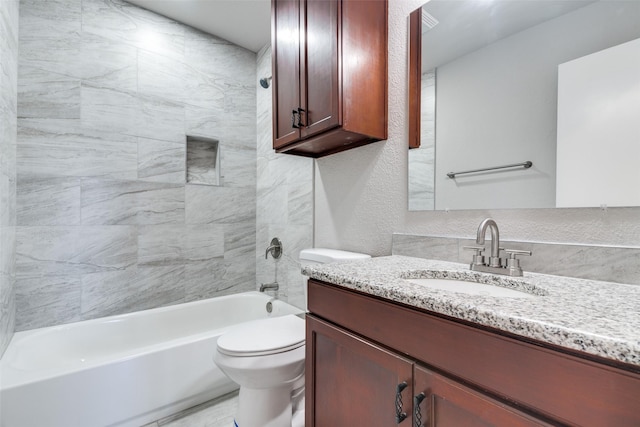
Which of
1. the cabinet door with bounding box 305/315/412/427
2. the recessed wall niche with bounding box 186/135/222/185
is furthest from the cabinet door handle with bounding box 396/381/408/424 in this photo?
the recessed wall niche with bounding box 186/135/222/185

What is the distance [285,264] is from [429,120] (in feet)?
5.05

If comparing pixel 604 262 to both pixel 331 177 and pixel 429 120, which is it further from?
pixel 331 177

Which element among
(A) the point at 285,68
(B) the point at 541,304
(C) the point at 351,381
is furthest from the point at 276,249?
(B) the point at 541,304

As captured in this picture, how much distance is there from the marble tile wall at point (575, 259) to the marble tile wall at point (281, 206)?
1085mm

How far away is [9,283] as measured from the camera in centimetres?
163

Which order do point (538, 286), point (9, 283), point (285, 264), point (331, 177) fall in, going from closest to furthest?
point (538, 286)
point (9, 283)
point (331, 177)
point (285, 264)

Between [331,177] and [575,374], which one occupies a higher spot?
[331,177]

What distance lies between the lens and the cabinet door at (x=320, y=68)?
4.10 feet

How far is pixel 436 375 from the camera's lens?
62cm

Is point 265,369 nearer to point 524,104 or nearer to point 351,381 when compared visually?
point 351,381

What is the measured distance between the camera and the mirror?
834 millimetres

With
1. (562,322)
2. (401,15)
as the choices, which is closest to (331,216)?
(401,15)

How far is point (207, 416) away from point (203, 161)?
1.90m

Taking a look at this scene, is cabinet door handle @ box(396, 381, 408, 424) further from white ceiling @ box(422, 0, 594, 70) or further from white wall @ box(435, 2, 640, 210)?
white ceiling @ box(422, 0, 594, 70)
